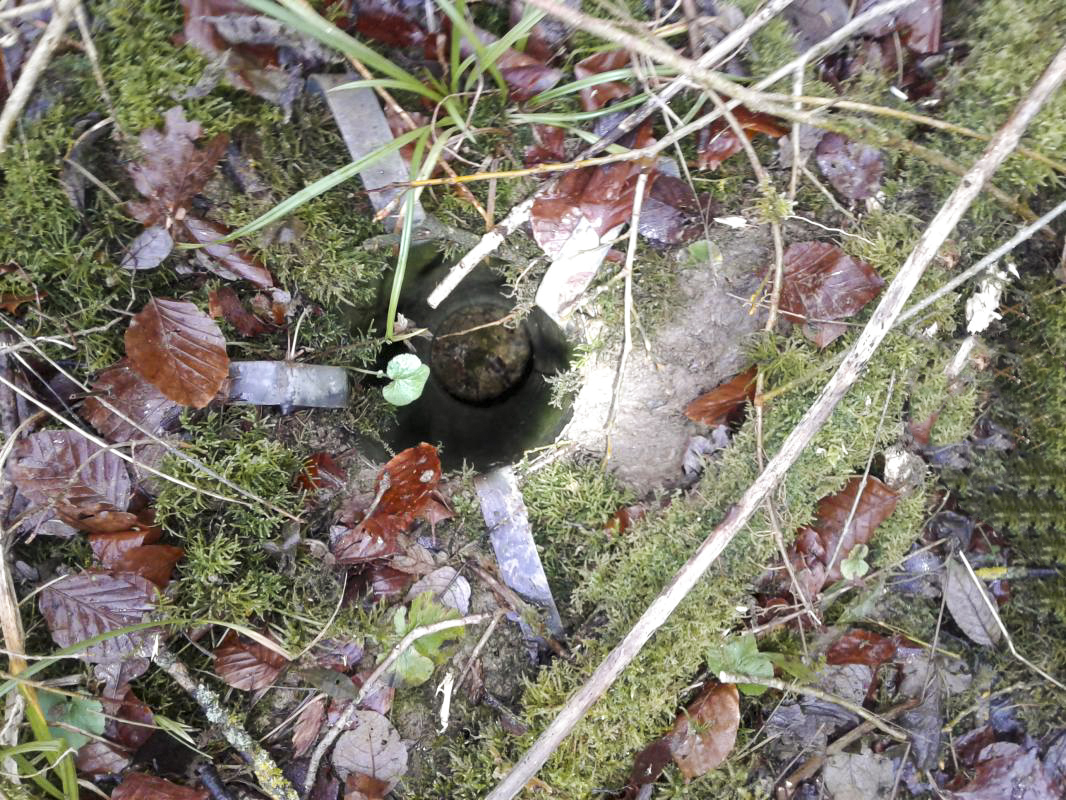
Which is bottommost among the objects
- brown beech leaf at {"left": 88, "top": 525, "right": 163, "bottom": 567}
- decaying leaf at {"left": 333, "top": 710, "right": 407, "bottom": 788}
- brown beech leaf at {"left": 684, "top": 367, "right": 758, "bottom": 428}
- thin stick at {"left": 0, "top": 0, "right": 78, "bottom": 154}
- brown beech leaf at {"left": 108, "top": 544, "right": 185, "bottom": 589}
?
decaying leaf at {"left": 333, "top": 710, "right": 407, "bottom": 788}

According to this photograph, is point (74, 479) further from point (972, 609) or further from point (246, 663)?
point (972, 609)

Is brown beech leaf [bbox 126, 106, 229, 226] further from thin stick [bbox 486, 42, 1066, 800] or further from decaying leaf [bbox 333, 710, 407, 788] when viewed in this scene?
thin stick [bbox 486, 42, 1066, 800]

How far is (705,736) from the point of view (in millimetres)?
1610

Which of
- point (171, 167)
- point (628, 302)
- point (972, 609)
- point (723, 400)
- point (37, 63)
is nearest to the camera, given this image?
point (37, 63)

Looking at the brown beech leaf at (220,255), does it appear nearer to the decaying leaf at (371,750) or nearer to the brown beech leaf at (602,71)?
the brown beech leaf at (602,71)

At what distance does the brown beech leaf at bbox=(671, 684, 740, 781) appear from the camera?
5.27 feet

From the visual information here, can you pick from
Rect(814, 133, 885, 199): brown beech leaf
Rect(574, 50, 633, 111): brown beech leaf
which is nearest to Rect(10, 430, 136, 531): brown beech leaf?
Rect(574, 50, 633, 111): brown beech leaf

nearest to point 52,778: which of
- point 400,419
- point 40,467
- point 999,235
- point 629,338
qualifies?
point 40,467

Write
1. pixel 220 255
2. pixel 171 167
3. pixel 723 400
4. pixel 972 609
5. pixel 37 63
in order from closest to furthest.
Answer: pixel 37 63, pixel 171 167, pixel 220 255, pixel 723 400, pixel 972 609

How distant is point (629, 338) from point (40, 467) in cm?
138

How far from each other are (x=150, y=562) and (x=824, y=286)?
170cm

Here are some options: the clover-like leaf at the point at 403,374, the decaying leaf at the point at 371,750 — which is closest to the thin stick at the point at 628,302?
the clover-like leaf at the point at 403,374

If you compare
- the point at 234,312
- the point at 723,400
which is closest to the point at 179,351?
the point at 234,312

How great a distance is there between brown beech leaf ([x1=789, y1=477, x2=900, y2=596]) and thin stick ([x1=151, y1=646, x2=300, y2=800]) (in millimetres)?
1386
